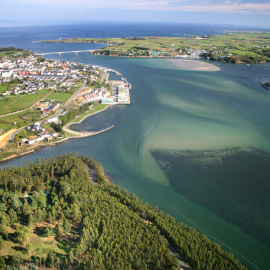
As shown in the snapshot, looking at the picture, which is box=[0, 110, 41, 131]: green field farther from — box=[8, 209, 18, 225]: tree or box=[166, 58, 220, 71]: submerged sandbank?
box=[166, 58, 220, 71]: submerged sandbank

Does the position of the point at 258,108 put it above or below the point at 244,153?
above

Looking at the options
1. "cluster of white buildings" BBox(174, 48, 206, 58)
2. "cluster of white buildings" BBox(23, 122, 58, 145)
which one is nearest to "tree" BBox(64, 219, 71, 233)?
"cluster of white buildings" BBox(23, 122, 58, 145)

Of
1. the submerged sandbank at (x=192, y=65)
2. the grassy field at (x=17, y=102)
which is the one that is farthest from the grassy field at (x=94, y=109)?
the submerged sandbank at (x=192, y=65)

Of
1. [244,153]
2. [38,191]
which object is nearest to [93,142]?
[38,191]

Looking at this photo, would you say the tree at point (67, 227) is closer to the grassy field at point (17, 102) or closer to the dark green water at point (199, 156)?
the dark green water at point (199, 156)

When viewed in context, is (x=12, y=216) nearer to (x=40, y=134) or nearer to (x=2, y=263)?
(x=2, y=263)

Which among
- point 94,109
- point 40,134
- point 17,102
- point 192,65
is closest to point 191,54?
point 192,65

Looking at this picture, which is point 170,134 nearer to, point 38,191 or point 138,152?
point 138,152
